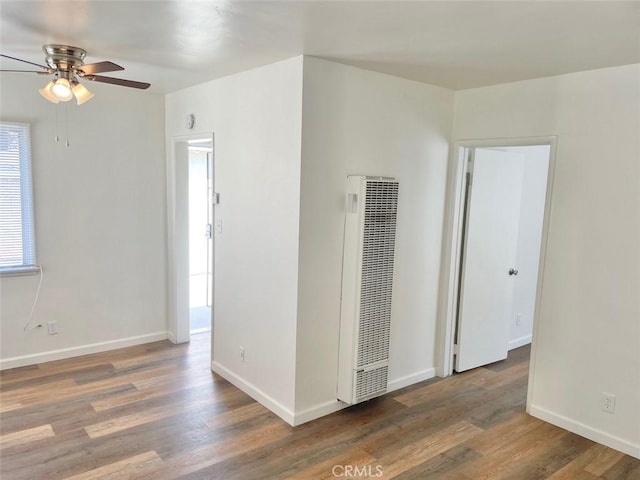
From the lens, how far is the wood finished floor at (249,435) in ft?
8.87

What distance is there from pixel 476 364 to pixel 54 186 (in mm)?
4129

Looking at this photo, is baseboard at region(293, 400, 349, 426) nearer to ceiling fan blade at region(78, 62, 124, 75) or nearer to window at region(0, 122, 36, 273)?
ceiling fan blade at region(78, 62, 124, 75)

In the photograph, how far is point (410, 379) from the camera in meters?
3.90

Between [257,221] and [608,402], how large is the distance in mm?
2690

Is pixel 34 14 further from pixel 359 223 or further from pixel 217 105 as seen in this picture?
pixel 359 223

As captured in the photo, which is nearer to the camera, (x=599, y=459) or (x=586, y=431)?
(x=599, y=459)

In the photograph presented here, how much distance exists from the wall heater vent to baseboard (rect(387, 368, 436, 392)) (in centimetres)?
37

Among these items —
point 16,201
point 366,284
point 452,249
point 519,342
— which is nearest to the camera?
point 366,284

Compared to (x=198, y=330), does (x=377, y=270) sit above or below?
above

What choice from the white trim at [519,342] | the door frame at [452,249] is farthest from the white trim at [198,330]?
the white trim at [519,342]

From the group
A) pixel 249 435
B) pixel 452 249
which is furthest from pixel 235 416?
pixel 452 249

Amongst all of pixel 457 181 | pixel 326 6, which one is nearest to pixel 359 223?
pixel 457 181

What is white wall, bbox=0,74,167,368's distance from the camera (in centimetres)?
392

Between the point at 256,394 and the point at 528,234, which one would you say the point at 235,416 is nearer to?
the point at 256,394
